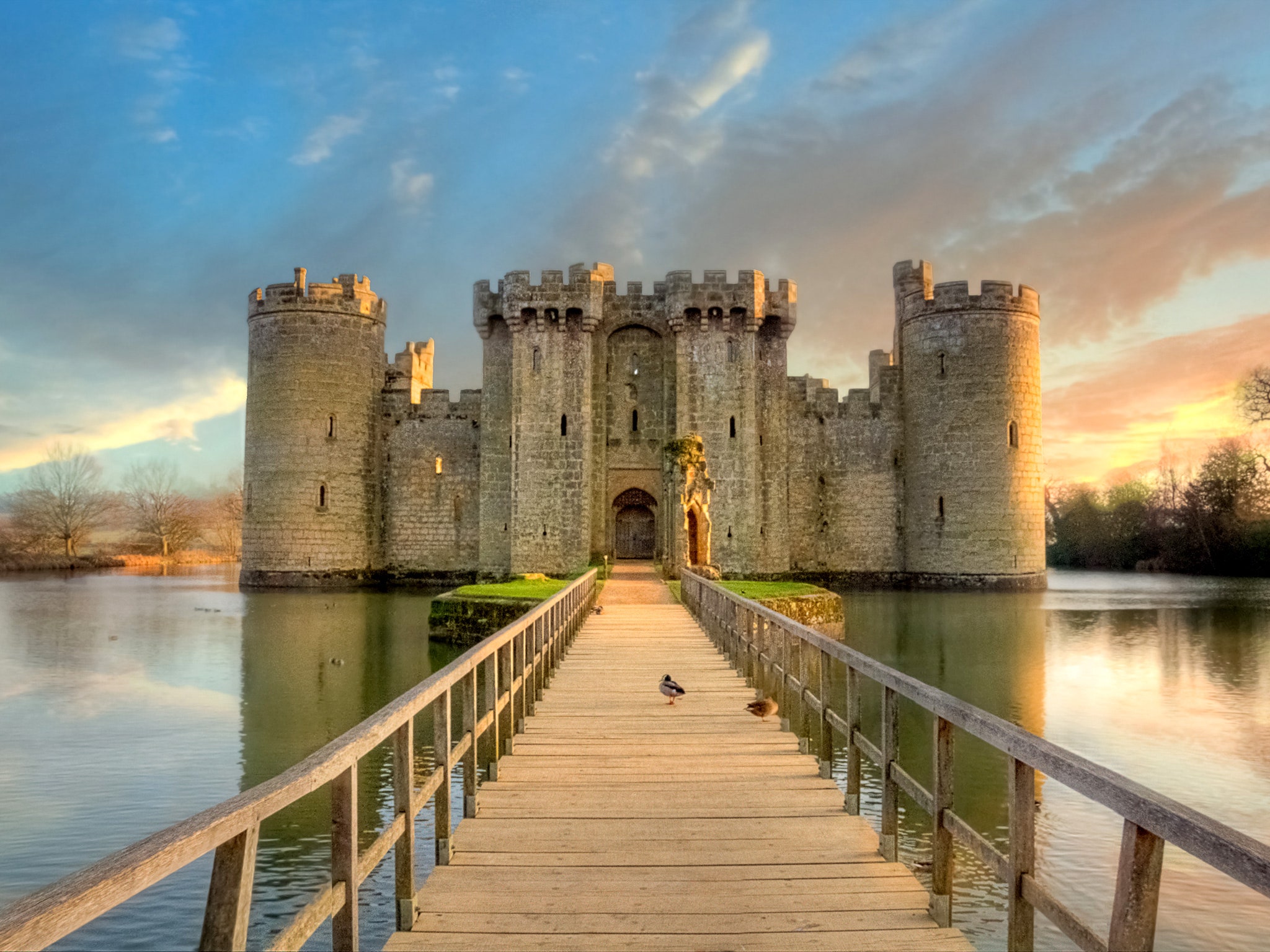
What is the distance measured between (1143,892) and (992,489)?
3370 cm

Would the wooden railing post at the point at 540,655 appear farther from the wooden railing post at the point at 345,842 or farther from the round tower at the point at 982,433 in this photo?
the round tower at the point at 982,433

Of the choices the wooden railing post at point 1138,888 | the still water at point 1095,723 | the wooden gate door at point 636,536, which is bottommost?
the still water at point 1095,723

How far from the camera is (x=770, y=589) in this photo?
22797mm

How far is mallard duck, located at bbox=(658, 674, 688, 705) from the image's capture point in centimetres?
925

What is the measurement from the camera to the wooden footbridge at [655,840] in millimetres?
2490

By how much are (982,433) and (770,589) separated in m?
15.4

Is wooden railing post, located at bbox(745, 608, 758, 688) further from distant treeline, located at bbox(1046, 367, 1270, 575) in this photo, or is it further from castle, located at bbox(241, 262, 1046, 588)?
distant treeline, located at bbox(1046, 367, 1270, 575)

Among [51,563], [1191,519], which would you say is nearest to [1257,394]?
[1191,519]

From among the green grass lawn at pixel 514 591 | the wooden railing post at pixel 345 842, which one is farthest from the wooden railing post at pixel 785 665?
the green grass lawn at pixel 514 591

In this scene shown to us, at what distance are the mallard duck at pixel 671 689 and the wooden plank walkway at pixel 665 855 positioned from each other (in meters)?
0.47

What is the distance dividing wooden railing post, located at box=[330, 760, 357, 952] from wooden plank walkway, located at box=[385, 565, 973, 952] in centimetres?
55

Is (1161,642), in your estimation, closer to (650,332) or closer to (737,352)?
(737,352)

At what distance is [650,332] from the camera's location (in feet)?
117

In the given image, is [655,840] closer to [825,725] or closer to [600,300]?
[825,725]
